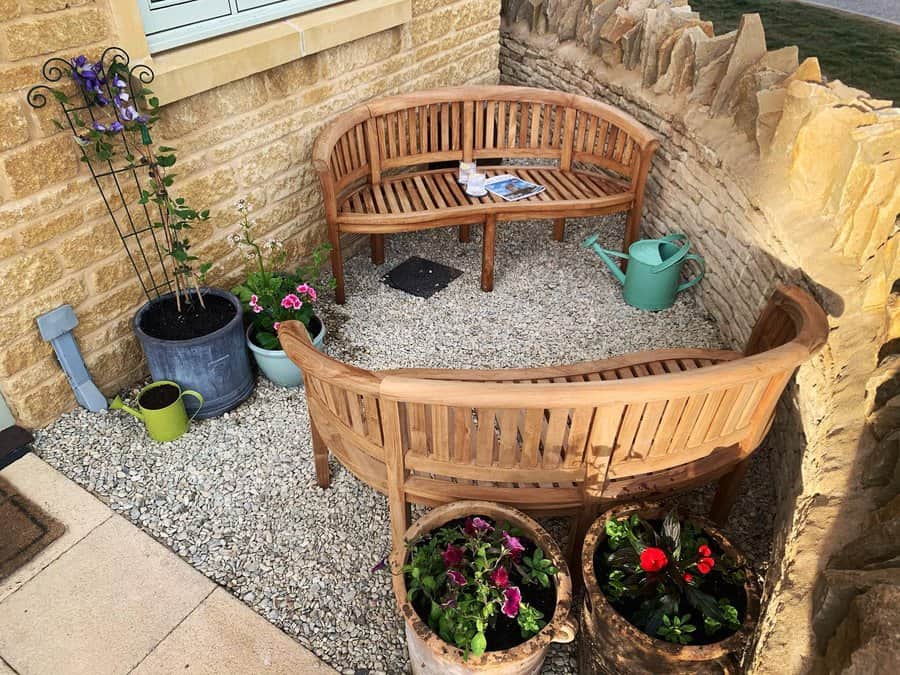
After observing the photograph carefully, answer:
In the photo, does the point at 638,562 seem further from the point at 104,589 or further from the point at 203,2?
the point at 203,2

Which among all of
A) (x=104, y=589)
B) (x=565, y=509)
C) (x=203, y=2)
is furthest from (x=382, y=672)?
(x=203, y=2)

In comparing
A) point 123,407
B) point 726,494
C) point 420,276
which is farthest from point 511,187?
point 123,407

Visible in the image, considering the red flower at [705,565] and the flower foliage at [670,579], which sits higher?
the red flower at [705,565]

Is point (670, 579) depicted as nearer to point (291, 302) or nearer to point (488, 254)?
point (291, 302)

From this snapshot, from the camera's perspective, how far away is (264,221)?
418 centimetres

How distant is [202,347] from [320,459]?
2.79ft

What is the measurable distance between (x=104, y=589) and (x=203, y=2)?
287cm

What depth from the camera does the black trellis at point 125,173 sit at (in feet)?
9.48

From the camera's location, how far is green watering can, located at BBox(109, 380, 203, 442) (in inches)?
131

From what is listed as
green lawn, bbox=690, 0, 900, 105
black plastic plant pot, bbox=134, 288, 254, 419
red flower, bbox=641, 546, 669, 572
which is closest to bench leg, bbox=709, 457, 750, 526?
red flower, bbox=641, 546, 669, 572

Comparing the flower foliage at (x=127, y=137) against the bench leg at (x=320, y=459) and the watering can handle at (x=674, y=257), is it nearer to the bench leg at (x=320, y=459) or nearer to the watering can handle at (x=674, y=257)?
the bench leg at (x=320, y=459)

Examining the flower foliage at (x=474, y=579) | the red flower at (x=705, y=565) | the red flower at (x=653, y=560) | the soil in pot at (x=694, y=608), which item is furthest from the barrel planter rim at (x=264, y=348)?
the red flower at (x=705, y=565)

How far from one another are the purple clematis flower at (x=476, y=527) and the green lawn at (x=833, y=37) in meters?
7.28

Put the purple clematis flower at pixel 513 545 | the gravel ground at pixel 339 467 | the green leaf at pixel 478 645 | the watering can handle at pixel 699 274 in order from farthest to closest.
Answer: the watering can handle at pixel 699 274, the gravel ground at pixel 339 467, the purple clematis flower at pixel 513 545, the green leaf at pixel 478 645
